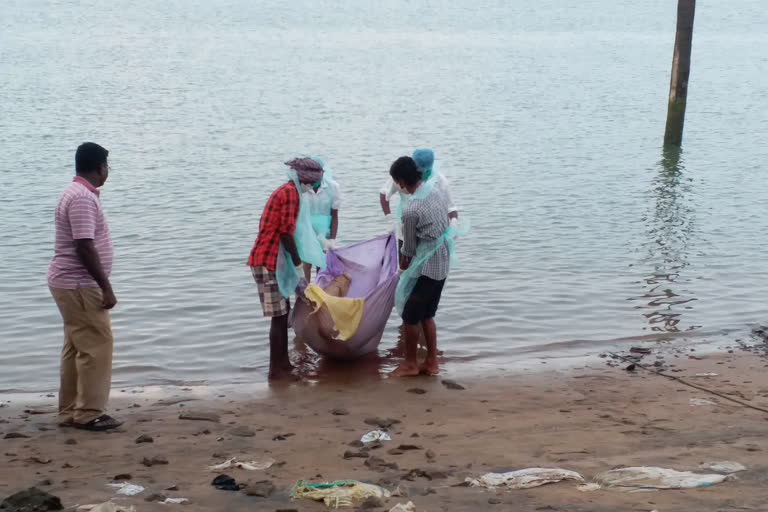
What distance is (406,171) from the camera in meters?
6.36

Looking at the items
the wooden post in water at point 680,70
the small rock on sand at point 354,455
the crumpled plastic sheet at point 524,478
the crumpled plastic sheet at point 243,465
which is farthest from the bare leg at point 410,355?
Result: the wooden post in water at point 680,70

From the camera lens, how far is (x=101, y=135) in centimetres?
2100

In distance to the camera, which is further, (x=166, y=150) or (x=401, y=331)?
(x=166, y=150)

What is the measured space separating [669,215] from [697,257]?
110 inches

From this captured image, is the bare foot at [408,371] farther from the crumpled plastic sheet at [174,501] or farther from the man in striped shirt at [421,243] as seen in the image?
the crumpled plastic sheet at [174,501]

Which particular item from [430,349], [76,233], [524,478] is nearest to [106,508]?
[76,233]

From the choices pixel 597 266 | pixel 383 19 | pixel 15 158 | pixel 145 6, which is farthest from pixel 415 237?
pixel 145 6

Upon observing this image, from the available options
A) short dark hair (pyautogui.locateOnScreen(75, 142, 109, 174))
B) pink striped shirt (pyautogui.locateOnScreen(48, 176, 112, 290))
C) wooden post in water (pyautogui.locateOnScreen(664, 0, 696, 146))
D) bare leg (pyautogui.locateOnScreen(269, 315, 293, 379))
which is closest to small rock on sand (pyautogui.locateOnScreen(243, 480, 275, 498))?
pink striped shirt (pyautogui.locateOnScreen(48, 176, 112, 290))

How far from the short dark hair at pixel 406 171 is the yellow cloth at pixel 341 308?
3.34ft

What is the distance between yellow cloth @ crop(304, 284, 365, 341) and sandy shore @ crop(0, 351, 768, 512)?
40 cm

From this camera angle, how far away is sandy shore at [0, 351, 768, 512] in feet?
14.4

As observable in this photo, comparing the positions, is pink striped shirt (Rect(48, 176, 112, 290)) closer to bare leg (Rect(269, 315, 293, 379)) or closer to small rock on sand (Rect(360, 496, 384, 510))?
bare leg (Rect(269, 315, 293, 379))

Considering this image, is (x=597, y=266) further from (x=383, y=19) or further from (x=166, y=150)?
(x=383, y=19)

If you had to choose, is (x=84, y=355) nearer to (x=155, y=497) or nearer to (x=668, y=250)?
(x=155, y=497)
